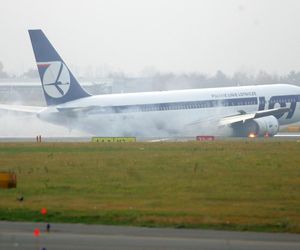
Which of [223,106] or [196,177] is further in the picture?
[223,106]

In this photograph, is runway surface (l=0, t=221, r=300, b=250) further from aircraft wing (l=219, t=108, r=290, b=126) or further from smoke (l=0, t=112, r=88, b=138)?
smoke (l=0, t=112, r=88, b=138)

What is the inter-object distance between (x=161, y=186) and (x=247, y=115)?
35236mm

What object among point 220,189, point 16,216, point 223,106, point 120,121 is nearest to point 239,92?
point 223,106

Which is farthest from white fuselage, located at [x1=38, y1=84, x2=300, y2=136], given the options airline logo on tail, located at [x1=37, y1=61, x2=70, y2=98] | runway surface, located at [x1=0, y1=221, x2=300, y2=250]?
runway surface, located at [x1=0, y1=221, x2=300, y2=250]

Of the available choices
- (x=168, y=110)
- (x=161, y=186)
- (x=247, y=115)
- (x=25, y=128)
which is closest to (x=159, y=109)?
(x=168, y=110)

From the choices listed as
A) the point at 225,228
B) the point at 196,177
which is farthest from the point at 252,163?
the point at 225,228

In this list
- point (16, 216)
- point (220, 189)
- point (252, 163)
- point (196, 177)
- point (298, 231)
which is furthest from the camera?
point (252, 163)

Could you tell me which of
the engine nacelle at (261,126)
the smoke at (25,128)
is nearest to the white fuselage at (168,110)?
the engine nacelle at (261,126)

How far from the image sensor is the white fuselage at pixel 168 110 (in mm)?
62312

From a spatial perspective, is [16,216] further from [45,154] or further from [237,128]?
[237,128]

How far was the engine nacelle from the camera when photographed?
2516 inches

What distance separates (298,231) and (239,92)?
45842 millimetres

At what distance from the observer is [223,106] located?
66125mm

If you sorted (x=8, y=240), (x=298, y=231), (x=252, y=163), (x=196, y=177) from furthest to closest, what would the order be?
(x=252, y=163) < (x=196, y=177) < (x=298, y=231) < (x=8, y=240)
